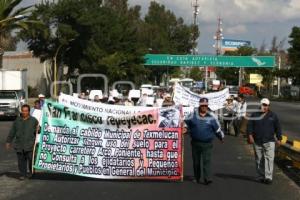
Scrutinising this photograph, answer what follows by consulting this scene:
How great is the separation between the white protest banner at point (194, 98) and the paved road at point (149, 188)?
14.8 meters

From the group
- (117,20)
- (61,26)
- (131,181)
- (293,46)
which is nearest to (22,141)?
(131,181)

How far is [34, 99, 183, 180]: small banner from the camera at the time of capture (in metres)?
12.3

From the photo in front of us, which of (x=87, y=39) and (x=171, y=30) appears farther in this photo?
(x=171, y=30)

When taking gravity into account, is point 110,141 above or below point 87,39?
below

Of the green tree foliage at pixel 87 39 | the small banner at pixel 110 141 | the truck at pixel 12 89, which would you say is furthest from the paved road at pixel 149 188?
the green tree foliage at pixel 87 39

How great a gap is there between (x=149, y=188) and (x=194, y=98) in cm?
1809

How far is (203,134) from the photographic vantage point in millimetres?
11953

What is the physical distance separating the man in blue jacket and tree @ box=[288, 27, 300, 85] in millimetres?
66055

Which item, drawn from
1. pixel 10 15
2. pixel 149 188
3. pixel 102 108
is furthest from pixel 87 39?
pixel 149 188

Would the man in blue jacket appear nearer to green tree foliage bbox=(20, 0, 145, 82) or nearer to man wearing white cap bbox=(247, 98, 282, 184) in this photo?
man wearing white cap bbox=(247, 98, 282, 184)

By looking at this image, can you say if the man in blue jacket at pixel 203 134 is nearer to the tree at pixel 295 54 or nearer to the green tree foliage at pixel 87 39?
the green tree foliage at pixel 87 39

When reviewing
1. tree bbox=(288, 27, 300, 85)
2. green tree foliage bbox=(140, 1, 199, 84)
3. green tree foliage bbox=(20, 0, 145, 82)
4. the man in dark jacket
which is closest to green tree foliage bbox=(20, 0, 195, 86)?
green tree foliage bbox=(20, 0, 145, 82)

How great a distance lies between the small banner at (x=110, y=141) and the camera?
40.4 ft

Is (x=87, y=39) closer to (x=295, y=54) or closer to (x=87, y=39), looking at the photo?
(x=87, y=39)
